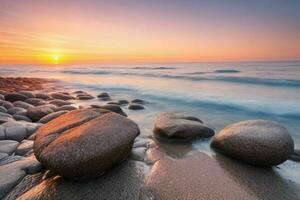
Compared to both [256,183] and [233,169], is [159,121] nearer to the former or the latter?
[233,169]

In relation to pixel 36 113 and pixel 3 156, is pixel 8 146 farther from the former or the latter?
pixel 36 113

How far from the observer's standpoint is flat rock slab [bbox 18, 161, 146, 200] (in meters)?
2.38

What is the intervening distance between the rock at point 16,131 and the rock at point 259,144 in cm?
328

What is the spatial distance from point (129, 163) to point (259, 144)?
5.87 ft

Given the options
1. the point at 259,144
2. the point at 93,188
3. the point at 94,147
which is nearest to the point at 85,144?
the point at 94,147

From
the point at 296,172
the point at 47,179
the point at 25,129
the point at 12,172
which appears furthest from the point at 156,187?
the point at 25,129

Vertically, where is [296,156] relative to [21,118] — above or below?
below

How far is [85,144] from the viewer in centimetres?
265

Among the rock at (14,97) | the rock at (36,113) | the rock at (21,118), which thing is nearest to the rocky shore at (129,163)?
the rock at (21,118)

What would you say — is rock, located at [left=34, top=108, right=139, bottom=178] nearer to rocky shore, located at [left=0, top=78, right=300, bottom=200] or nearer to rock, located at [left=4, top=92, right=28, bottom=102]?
rocky shore, located at [left=0, top=78, right=300, bottom=200]

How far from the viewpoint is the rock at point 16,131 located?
384 centimetres

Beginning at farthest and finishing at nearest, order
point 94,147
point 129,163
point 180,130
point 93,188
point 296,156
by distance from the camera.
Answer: point 180,130
point 296,156
point 129,163
point 94,147
point 93,188

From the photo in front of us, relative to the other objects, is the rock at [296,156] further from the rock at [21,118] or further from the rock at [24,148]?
the rock at [21,118]

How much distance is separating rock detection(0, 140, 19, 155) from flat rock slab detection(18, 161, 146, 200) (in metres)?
1.07
